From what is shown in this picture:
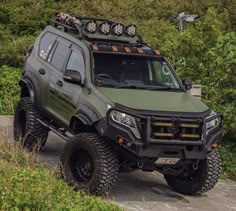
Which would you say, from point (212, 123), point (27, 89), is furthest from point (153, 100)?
point (27, 89)

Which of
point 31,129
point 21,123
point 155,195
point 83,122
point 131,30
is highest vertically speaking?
point 131,30

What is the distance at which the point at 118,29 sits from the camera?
31.0 ft

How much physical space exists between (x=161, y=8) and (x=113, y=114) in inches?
604

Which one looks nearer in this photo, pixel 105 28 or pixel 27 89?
pixel 105 28

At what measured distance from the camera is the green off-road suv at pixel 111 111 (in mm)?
7668

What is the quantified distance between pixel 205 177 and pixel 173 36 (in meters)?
7.41

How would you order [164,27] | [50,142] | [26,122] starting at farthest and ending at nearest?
[164,27], [50,142], [26,122]

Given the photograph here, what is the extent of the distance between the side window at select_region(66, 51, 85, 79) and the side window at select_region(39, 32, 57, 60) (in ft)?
2.83

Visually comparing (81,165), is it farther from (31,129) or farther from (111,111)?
(31,129)

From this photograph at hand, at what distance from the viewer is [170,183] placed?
355 inches

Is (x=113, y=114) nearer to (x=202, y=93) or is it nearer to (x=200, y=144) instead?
(x=200, y=144)

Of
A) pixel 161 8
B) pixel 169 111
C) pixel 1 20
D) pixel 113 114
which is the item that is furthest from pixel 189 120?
pixel 161 8

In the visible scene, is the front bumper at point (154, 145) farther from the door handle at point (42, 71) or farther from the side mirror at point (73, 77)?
the door handle at point (42, 71)

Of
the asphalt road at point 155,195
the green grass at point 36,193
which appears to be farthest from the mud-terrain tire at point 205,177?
the green grass at point 36,193
